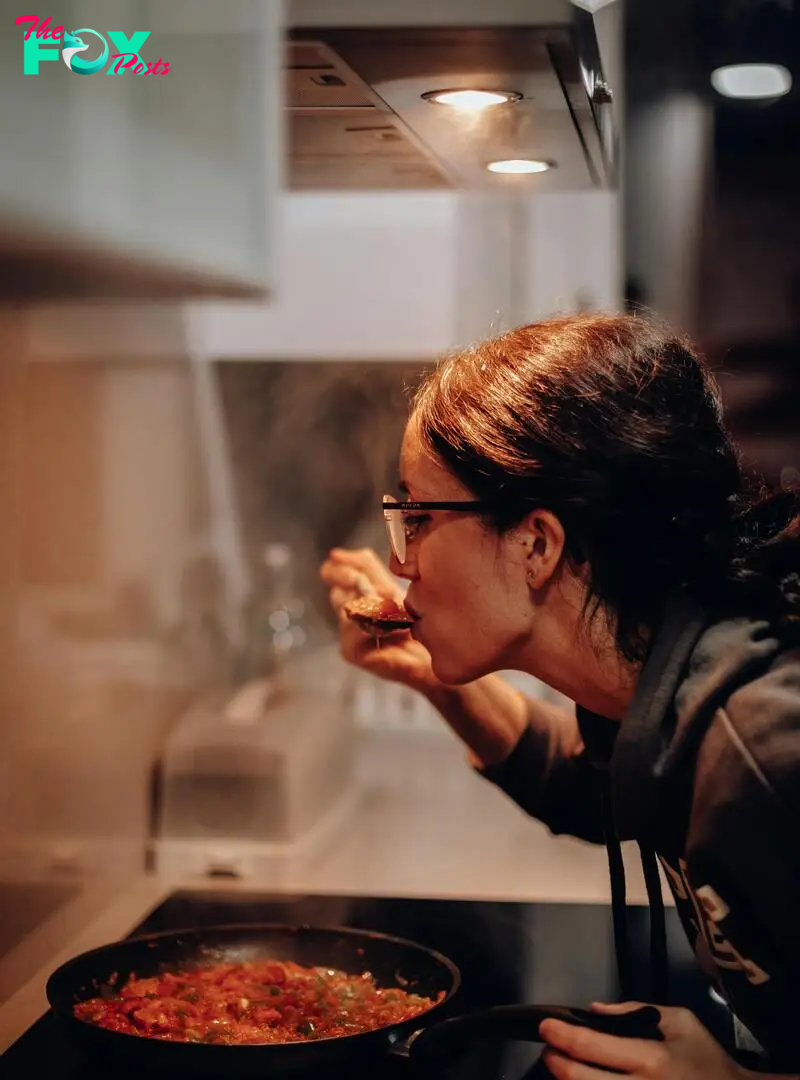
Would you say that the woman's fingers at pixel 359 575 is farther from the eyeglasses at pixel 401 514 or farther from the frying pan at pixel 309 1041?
the frying pan at pixel 309 1041

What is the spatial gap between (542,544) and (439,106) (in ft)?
1.33

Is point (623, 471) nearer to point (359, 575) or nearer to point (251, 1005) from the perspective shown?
point (359, 575)

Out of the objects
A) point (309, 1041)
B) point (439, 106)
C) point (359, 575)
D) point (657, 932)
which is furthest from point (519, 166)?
point (309, 1041)

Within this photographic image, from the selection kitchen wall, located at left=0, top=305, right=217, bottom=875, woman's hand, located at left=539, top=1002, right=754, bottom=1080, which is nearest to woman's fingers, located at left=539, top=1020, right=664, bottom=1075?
woman's hand, located at left=539, top=1002, right=754, bottom=1080

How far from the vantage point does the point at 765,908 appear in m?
0.91

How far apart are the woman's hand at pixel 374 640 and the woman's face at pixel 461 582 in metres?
0.23

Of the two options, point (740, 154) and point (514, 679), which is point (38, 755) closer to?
point (514, 679)

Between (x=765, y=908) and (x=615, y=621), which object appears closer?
(x=765, y=908)

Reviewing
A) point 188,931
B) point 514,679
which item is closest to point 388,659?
point 188,931

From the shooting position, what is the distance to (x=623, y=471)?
3.42 feet

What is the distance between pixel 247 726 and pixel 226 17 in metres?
1.02

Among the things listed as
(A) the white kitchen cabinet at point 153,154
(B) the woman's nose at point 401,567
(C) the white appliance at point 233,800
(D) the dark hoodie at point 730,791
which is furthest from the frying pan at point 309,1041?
(A) the white kitchen cabinet at point 153,154

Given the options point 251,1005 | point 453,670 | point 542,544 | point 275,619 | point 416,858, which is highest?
point 542,544

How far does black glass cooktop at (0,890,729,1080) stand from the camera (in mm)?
1168
